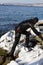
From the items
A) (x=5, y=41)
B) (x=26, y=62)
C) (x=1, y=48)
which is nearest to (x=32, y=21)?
(x=26, y=62)

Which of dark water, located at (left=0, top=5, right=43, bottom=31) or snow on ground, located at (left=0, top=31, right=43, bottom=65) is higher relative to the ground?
dark water, located at (left=0, top=5, right=43, bottom=31)

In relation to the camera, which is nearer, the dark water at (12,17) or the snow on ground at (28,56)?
the snow on ground at (28,56)

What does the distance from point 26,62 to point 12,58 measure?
2.60 ft

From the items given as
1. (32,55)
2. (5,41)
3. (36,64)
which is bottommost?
(36,64)

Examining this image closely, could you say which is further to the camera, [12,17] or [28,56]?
[12,17]

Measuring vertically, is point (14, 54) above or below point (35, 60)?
above

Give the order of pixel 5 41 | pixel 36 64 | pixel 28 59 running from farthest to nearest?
pixel 5 41
pixel 28 59
pixel 36 64

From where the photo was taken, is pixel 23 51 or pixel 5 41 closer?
pixel 23 51

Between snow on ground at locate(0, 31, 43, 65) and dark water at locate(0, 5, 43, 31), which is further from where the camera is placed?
dark water at locate(0, 5, 43, 31)

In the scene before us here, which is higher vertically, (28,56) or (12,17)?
(12,17)

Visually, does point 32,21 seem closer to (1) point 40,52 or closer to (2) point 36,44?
(1) point 40,52

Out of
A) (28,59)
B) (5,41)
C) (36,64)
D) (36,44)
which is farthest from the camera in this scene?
(5,41)

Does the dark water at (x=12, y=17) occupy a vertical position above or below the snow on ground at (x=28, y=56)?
above

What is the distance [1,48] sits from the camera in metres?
10.2
